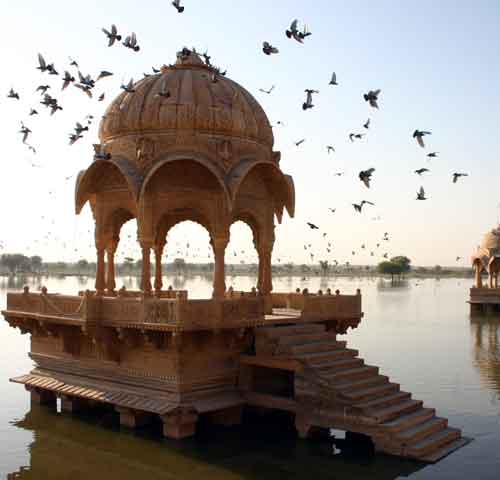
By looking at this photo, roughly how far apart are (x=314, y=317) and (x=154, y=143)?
5.50m

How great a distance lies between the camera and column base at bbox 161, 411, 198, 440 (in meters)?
12.7

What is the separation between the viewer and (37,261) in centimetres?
15150

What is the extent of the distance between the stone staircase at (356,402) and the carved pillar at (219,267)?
1595 mm

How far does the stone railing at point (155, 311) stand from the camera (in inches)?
499

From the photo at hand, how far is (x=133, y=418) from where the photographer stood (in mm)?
13688

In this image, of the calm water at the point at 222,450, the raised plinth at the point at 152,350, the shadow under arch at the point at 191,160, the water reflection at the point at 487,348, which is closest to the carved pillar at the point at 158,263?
the raised plinth at the point at 152,350

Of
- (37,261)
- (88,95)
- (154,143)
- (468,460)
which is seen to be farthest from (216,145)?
(37,261)

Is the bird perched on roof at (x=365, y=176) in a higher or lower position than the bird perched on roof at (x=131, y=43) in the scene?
lower

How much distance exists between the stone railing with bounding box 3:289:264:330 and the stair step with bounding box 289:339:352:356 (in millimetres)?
1017

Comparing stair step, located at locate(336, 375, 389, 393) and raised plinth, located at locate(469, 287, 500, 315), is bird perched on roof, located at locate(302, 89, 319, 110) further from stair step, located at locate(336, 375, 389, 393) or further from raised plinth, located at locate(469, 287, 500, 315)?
raised plinth, located at locate(469, 287, 500, 315)

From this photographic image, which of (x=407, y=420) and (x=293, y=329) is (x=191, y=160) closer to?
(x=293, y=329)

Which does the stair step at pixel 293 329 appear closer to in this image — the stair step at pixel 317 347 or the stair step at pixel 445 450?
the stair step at pixel 317 347

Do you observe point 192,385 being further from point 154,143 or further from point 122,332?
point 154,143

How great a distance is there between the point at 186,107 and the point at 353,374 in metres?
7.04
